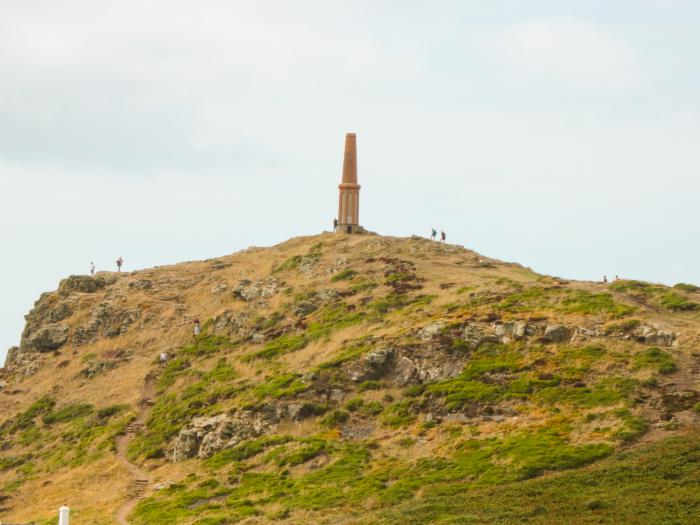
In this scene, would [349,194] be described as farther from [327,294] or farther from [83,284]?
[83,284]

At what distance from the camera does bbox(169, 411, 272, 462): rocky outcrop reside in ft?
243

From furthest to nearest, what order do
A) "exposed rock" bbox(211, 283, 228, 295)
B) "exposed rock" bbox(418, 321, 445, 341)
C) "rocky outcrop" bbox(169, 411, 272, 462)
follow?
"exposed rock" bbox(211, 283, 228, 295) → "exposed rock" bbox(418, 321, 445, 341) → "rocky outcrop" bbox(169, 411, 272, 462)

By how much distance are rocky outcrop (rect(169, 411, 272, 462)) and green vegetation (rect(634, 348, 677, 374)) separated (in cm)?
2747

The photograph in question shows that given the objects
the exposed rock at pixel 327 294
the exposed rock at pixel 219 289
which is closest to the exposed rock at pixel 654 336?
the exposed rock at pixel 327 294

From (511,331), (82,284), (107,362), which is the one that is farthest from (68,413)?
(511,331)

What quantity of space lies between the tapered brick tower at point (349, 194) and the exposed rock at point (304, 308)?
1963 centimetres

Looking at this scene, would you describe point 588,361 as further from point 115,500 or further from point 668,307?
point 115,500

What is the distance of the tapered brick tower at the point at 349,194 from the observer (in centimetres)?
11212

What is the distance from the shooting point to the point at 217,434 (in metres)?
74.7

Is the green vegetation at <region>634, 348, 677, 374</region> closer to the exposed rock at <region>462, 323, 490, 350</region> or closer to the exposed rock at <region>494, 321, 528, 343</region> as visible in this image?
the exposed rock at <region>494, 321, 528, 343</region>

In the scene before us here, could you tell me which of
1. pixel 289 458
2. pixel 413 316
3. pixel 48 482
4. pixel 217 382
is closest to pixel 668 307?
pixel 413 316

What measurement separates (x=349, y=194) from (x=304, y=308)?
20578mm

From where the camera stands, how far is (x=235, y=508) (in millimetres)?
60250

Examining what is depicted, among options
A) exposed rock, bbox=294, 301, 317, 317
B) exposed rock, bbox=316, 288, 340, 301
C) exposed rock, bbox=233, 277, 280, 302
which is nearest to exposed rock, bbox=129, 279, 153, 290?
exposed rock, bbox=233, 277, 280, 302
